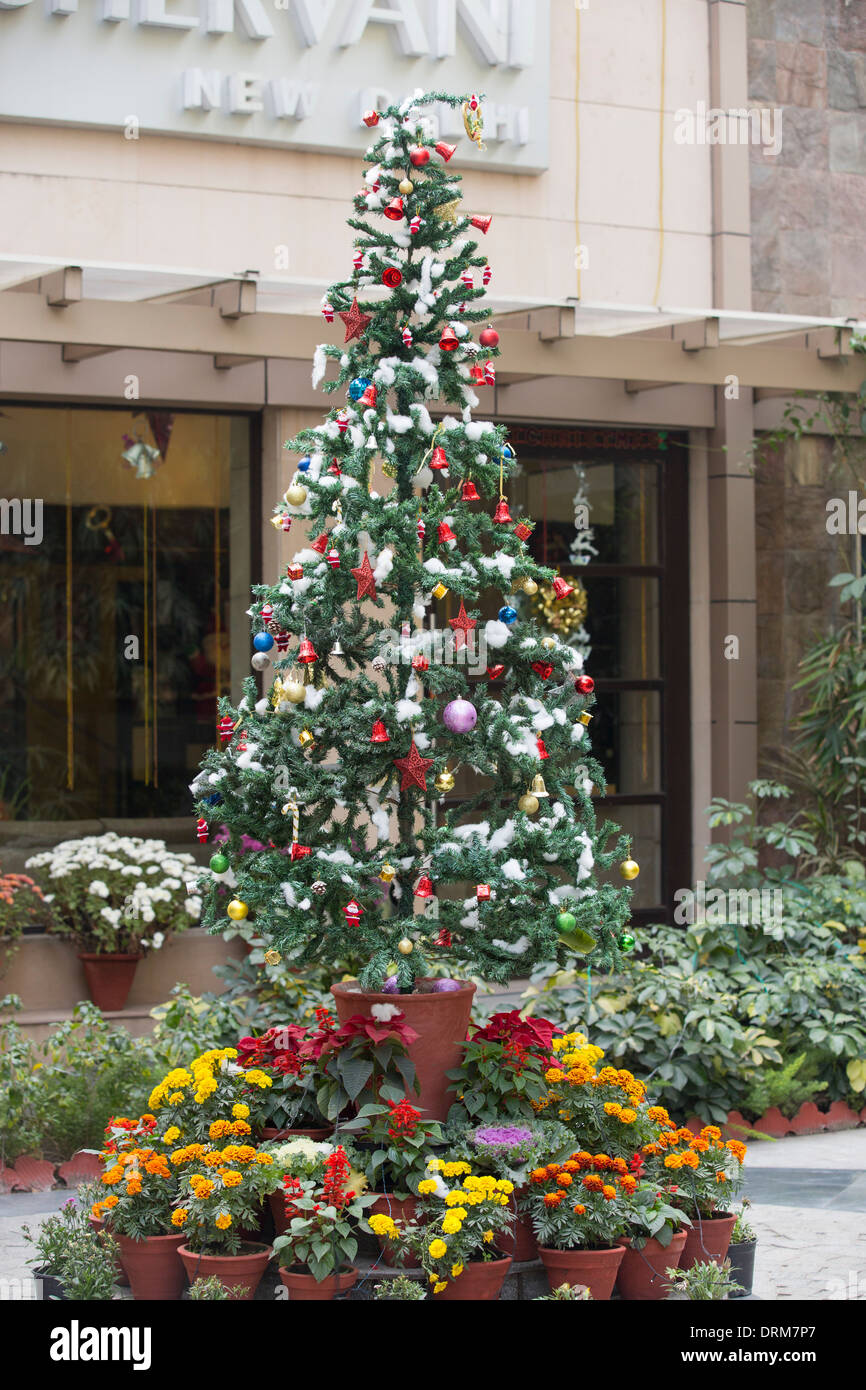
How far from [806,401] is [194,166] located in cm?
410

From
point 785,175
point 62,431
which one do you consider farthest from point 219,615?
point 785,175

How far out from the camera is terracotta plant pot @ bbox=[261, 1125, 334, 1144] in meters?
5.18

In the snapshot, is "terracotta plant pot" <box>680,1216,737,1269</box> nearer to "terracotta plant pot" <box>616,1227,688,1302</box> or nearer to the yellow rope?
"terracotta plant pot" <box>616,1227,688,1302</box>

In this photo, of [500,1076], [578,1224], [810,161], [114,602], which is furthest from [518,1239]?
[810,161]

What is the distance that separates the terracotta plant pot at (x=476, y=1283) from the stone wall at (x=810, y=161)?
7.16 metres

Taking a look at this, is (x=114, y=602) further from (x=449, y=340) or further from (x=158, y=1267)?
→ (x=158, y=1267)

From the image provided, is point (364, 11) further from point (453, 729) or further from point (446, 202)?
point (453, 729)

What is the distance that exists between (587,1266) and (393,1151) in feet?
2.14

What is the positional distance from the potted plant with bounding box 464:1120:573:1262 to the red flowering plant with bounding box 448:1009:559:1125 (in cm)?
8

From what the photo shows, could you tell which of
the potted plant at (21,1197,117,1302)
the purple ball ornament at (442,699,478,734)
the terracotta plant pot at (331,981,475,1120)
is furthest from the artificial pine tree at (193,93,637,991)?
the potted plant at (21,1197,117,1302)

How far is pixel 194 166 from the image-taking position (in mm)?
8617

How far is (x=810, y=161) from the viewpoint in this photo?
10477 millimetres

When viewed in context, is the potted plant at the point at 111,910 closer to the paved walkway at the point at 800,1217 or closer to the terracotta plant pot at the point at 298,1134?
the paved walkway at the point at 800,1217

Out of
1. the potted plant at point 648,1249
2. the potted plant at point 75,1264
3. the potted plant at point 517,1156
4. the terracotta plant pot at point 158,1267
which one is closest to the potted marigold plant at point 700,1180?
the potted plant at point 648,1249
